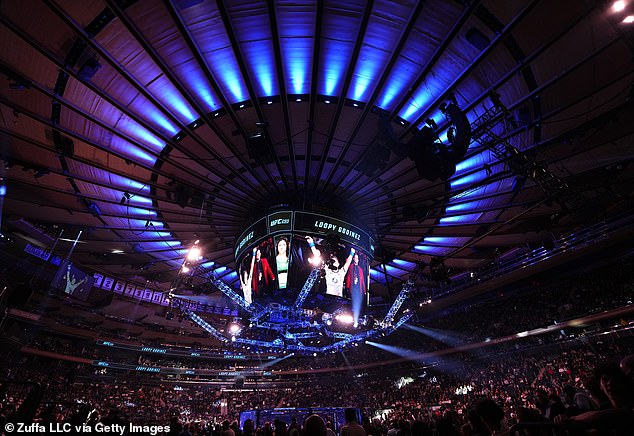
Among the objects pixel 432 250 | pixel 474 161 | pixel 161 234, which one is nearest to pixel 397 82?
pixel 474 161

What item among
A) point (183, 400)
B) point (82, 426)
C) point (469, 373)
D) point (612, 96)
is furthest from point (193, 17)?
point (183, 400)

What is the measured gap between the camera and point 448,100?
1030 cm

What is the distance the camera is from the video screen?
45.0 ft

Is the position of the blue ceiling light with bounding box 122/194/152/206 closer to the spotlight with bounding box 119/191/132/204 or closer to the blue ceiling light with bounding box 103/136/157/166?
the spotlight with bounding box 119/191/132/204

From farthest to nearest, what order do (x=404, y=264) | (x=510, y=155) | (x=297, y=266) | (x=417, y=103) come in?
(x=404, y=264) < (x=297, y=266) < (x=510, y=155) < (x=417, y=103)

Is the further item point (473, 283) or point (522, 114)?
point (473, 283)

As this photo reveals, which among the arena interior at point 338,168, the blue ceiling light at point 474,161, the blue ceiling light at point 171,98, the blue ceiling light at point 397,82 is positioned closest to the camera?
the arena interior at point 338,168

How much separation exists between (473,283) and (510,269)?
3689mm

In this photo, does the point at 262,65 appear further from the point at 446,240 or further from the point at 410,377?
the point at 410,377

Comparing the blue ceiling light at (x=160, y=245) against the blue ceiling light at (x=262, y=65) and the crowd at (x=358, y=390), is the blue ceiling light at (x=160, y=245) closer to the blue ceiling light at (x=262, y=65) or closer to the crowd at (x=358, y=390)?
the crowd at (x=358, y=390)

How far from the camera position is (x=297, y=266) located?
13.8m

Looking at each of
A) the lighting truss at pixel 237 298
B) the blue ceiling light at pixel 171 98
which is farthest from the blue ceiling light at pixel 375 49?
the lighting truss at pixel 237 298

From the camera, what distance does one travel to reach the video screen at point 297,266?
13.7 meters

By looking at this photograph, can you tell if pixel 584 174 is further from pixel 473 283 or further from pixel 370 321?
pixel 473 283
